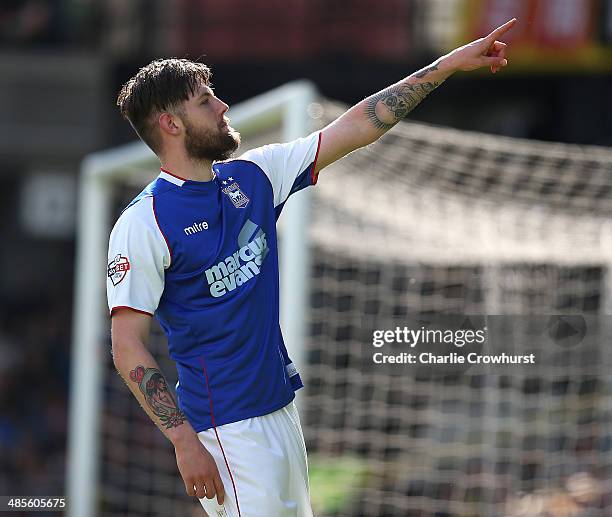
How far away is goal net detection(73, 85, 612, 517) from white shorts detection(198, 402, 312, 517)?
2.99 m

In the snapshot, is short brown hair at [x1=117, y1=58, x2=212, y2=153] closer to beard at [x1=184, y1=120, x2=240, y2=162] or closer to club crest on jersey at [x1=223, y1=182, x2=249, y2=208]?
beard at [x1=184, y1=120, x2=240, y2=162]

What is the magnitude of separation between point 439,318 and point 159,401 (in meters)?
3.26

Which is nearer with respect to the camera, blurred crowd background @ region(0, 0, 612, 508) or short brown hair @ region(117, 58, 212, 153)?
short brown hair @ region(117, 58, 212, 153)

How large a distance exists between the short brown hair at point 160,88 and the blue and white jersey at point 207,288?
0.59ft

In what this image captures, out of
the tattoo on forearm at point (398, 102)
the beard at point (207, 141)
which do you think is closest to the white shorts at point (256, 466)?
the beard at point (207, 141)

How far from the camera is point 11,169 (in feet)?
44.2

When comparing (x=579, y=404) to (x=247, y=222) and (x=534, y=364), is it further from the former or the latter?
(x=247, y=222)

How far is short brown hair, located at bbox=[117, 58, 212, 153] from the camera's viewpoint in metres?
3.25

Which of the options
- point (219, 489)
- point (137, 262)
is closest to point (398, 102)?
point (137, 262)

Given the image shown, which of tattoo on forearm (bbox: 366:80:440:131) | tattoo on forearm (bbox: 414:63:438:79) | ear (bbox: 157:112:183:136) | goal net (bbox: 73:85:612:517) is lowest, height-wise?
goal net (bbox: 73:85:612:517)

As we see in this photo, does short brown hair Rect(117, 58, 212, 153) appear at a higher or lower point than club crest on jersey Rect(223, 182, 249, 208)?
higher

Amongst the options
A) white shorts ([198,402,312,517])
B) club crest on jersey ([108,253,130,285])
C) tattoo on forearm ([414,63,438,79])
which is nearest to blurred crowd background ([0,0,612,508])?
tattoo on forearm ([414,63,438,79])

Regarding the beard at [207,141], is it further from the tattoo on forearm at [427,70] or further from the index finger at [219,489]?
the index finger at [219,489]

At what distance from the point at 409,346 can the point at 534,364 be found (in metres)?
1.48
